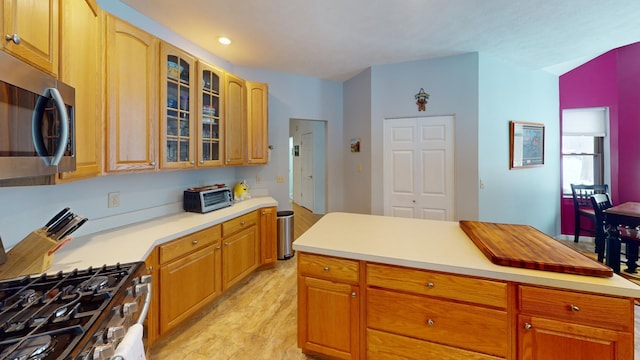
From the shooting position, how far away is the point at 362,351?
1.56 metres

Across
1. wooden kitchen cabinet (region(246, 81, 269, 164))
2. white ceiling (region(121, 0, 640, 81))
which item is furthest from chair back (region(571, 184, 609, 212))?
wooden kitchen cabinet (region(246, 81, 269, 164))

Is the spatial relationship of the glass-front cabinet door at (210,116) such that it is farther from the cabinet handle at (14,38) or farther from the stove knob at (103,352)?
the stove knob at (103,352)

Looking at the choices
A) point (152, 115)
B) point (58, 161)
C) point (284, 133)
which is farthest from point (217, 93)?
point (58, 161)

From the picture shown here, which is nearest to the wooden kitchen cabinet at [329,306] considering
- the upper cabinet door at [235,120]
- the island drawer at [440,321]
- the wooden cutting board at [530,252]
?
the island drawer at [440,321]

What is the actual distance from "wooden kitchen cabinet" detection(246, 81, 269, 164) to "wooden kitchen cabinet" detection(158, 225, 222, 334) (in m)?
1.27

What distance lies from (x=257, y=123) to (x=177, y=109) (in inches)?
47.0

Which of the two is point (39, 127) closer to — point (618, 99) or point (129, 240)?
point (129, 240)

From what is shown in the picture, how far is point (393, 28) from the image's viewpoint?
2.66 meters

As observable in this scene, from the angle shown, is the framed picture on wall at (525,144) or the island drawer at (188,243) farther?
the framed picture on wall at (525,144)

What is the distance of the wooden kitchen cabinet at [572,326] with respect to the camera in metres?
1.13

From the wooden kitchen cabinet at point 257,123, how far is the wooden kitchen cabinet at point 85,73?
1.73 meters

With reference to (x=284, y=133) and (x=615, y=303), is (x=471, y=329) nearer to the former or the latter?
(x=615, y=303)

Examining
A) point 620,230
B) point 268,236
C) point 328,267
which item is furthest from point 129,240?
point 620,230

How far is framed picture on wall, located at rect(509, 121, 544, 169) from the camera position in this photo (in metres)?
3.60
